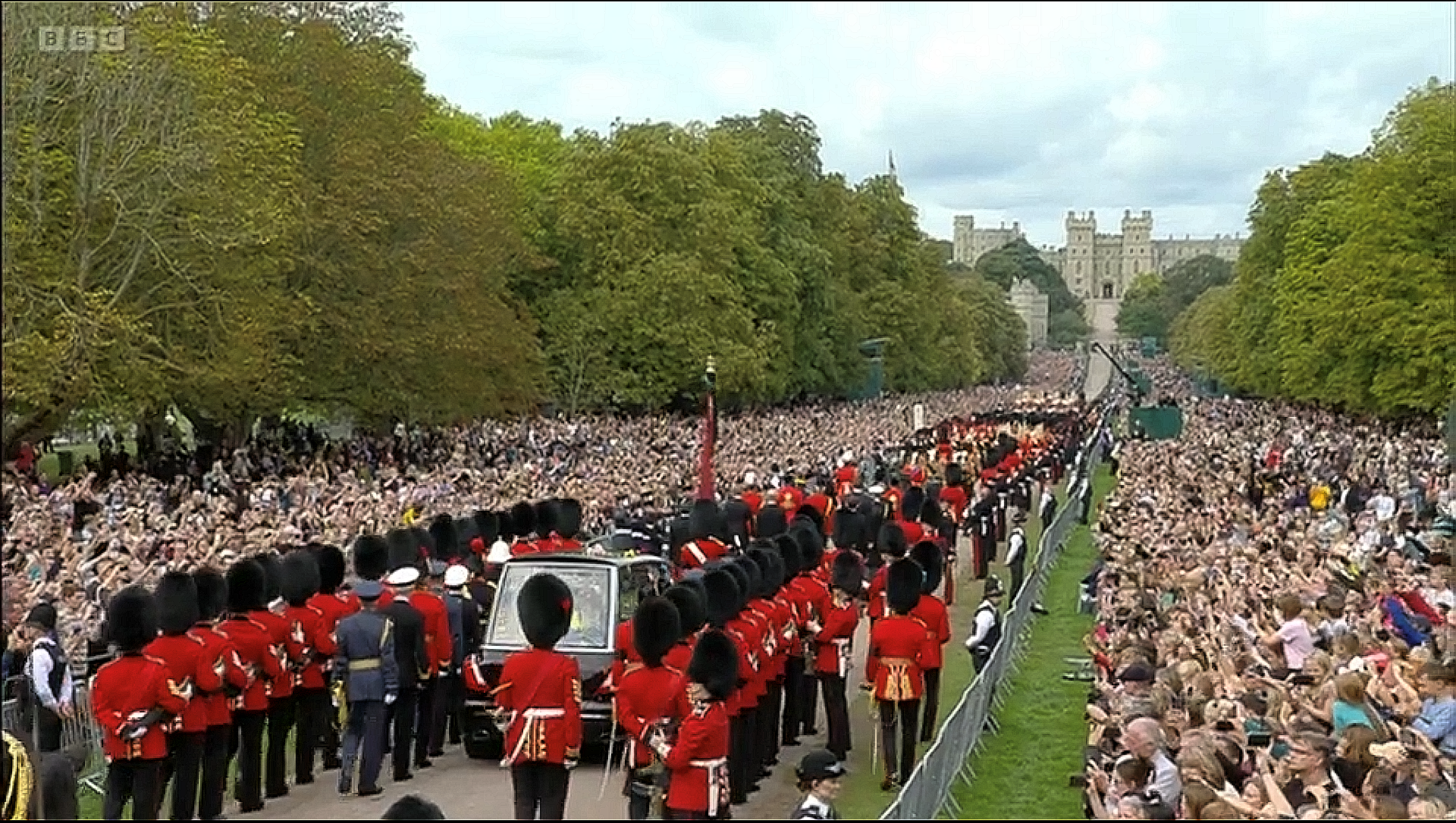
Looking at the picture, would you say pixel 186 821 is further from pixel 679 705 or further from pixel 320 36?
pixel 320 36

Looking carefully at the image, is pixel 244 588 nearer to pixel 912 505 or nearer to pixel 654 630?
pixel 654 630

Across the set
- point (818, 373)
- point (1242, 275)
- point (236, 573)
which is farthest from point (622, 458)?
point (1242, 275)

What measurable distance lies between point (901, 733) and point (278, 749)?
418cm

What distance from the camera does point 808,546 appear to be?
1564 centimetres

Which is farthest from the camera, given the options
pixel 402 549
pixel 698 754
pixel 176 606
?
pixel 402 549

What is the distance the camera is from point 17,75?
2189cm

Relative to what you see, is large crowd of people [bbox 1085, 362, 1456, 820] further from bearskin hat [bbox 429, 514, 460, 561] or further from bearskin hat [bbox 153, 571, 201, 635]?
bearskin hat [bbox 429, 514, 460, 561]

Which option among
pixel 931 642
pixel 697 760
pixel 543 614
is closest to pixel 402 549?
pixel 931 642

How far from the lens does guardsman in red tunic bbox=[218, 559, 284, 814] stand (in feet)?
37.1

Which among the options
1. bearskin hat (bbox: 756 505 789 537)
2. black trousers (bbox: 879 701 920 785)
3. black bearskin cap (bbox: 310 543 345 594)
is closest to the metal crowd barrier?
black trousers (bbox: 879 701 920 785)

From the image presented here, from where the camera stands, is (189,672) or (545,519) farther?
(545,519)

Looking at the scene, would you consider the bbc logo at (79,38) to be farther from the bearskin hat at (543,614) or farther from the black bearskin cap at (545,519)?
the bearskin hat at (543,614)

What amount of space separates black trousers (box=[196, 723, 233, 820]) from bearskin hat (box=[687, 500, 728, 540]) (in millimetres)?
7762

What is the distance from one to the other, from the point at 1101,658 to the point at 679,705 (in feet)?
17.9
